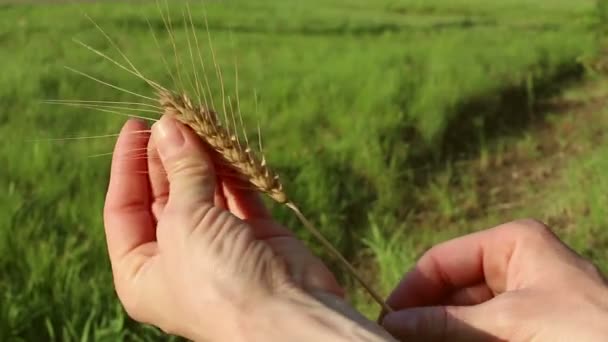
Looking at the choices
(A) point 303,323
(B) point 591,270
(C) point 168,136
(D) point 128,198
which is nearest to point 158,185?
(D) point 128,198

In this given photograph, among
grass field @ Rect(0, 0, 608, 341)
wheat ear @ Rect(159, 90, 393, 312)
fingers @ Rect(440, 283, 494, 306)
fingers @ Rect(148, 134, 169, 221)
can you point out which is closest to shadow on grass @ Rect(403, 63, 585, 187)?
grass field @ Rect(0, 0, 608, 341)

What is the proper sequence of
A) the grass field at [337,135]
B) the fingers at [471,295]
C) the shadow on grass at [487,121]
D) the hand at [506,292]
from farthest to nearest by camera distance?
the shadow on grass at [487,121] → the grass field at [337,135] → the fingers at [471,295] → the hand at [506,292]

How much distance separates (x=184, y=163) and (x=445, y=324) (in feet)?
1.49

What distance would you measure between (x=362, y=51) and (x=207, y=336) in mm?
3506

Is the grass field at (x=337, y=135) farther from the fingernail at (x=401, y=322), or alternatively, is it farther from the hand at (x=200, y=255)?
the fingernail at (x=401, y=322)

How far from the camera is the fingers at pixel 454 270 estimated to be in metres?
1.42

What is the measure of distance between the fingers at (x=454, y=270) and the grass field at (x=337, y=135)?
0.64m

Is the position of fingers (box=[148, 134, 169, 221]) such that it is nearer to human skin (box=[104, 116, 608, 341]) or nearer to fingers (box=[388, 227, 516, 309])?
human skin (box=[104, 116, 608, 341])

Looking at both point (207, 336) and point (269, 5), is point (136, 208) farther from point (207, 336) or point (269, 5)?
point (269, 5)

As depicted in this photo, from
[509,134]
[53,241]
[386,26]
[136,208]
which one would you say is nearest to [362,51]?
[509,134]

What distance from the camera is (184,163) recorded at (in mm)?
1248

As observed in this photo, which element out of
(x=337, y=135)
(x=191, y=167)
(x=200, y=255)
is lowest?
(x=337, y=135)

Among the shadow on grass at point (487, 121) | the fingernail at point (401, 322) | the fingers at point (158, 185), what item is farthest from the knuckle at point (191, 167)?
the shadow on grass at point (487, 121)

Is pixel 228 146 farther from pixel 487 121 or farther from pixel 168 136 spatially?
pixel 487 121
